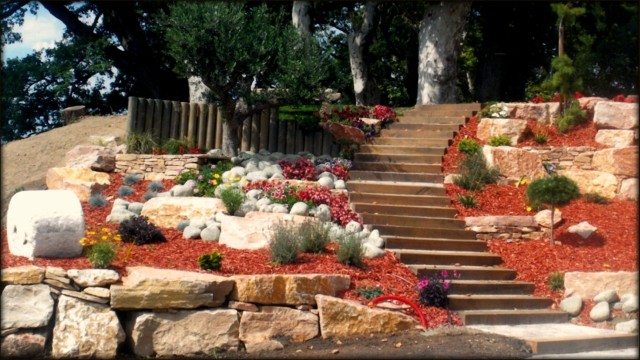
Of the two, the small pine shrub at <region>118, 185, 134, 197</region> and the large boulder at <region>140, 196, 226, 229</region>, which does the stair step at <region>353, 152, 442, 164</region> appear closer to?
the large boulder at <region>140, 196, 226, 229</region>

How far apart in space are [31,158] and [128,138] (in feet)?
7.28

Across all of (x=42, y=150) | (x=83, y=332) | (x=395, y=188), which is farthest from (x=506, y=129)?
(x=83, y=332)

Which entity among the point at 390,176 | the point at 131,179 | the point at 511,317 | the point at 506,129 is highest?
the point at 506,129

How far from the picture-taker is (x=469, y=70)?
2344 centimetres

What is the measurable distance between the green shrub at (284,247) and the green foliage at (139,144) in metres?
5.05

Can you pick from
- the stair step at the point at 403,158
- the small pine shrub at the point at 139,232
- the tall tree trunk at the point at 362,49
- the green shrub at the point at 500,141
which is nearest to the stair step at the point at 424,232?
the stair step at the point at 403,158

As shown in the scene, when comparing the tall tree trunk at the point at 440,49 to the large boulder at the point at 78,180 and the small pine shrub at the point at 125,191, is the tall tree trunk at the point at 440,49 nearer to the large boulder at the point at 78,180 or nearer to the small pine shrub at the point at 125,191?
the small pine shrub at the point at 125,191

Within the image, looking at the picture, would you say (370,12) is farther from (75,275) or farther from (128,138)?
(75,275)

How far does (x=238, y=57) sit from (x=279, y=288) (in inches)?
202

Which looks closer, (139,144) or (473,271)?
(473,271)

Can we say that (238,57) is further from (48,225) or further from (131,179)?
(48,225)

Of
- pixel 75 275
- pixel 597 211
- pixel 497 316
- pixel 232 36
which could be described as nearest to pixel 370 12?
pixel 232 36

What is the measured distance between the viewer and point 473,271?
10.2 meters

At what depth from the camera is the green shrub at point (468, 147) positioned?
13633 millimetres
